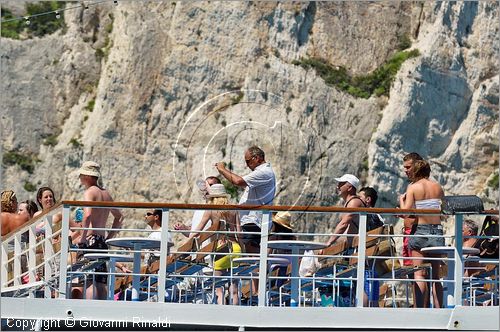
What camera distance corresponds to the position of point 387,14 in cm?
4891

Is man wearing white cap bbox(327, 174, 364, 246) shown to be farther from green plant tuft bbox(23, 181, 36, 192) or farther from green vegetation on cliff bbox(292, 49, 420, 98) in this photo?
green plant tuft bbox(23, 181, 36, 192)

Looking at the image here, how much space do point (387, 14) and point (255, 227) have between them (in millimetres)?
39124

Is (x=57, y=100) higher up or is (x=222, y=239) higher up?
(x=57, y=100)

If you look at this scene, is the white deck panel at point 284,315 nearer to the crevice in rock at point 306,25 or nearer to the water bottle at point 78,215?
the water bottle at point 78,215

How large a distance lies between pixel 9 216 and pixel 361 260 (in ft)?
11.0

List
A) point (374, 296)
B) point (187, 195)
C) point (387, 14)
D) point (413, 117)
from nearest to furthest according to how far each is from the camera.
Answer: point (374, 296) → point (187, 195) → point (413, 117) → point (387, 14)

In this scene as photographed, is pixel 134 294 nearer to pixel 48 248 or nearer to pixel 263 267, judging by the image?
pixel 48 248

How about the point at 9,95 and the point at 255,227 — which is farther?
the point at 9,95

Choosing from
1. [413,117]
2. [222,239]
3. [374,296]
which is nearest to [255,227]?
[222,239]

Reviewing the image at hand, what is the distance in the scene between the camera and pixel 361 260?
31.1ft

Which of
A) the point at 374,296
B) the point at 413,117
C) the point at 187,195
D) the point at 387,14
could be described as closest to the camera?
the point at 374,296

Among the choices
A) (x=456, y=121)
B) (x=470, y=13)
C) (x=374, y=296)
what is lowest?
(x=374, y=296)

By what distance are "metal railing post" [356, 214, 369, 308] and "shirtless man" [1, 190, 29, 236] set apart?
3217mm

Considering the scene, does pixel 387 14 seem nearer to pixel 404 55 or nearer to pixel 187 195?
pixel 404 55
